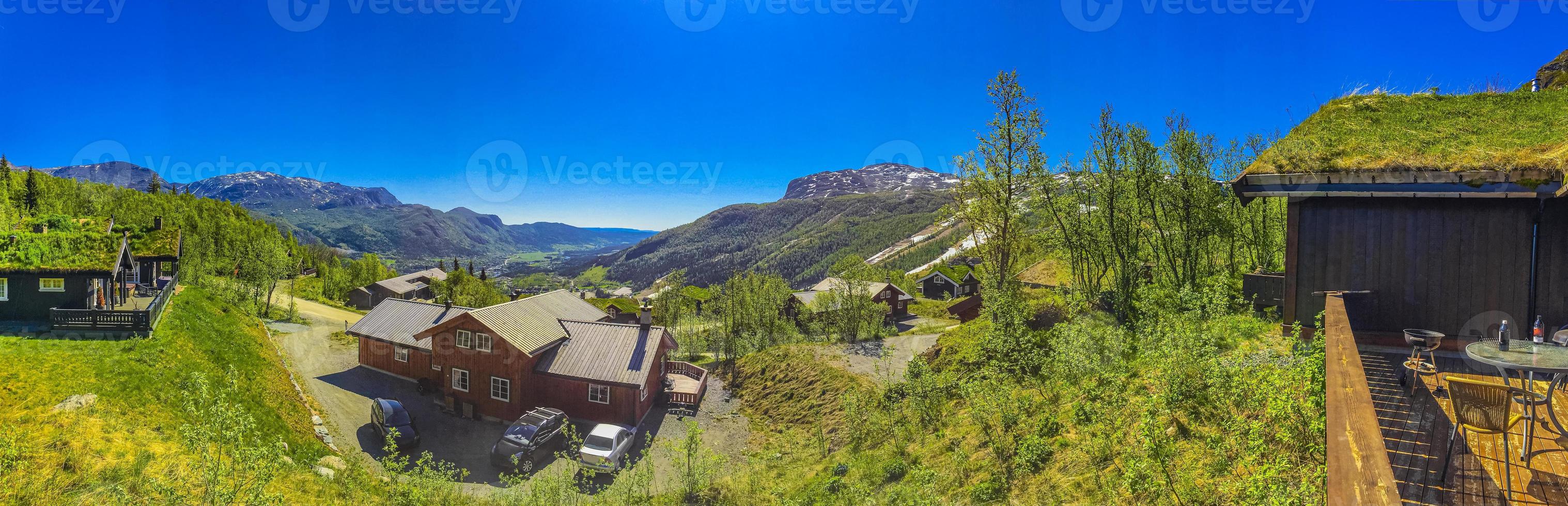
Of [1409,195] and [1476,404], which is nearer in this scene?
[1476,404]

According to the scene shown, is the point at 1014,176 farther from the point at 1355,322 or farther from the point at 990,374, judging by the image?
the point at 1355,322

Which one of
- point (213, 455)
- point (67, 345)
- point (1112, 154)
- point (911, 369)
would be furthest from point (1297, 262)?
point (67, 345)

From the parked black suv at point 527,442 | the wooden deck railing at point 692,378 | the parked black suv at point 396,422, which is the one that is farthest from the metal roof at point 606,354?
the parked black suv at point 396,422

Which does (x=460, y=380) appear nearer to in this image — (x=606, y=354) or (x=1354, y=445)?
(x=606, y=354)

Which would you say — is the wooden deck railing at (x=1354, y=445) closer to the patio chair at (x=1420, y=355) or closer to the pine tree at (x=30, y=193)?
the patio chair at (x=1420, y=355)

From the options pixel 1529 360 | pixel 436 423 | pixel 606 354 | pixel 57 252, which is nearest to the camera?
pixel 1529 360

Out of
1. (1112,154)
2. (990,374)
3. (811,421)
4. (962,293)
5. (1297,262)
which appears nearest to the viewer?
(1297,262)

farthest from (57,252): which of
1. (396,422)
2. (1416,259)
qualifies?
(1416,259)
